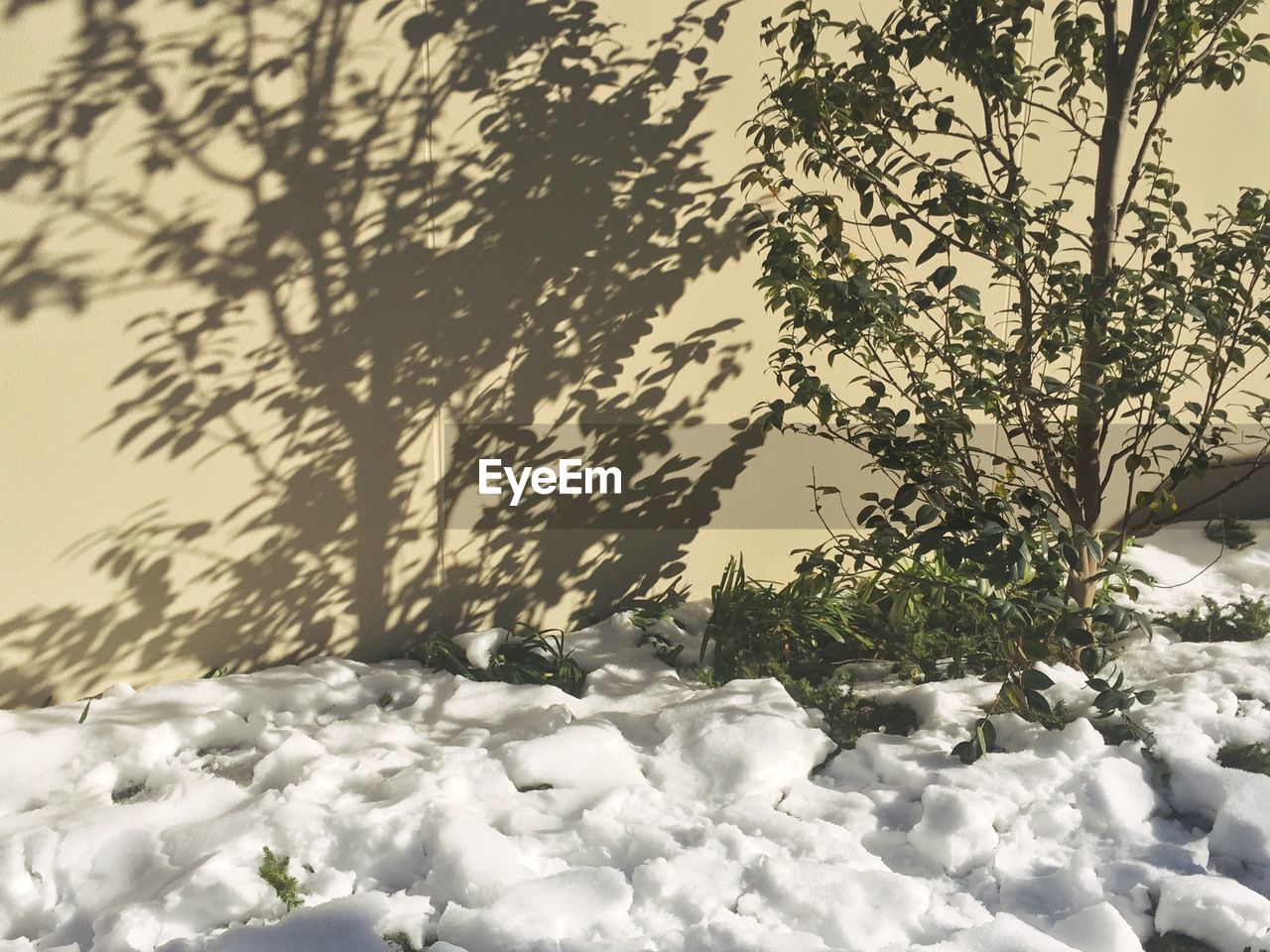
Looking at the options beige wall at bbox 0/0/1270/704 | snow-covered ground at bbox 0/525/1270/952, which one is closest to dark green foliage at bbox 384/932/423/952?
snow-covered ground at bbox 0/525/1270/952

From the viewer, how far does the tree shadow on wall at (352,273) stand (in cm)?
334

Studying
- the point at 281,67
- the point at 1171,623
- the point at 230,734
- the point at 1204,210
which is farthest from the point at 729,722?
the point at 1204,210

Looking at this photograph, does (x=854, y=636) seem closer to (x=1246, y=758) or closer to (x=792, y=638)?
(x=792, y=638)

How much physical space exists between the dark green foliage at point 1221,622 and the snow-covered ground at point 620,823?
29 centimetres

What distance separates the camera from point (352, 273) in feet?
11.9

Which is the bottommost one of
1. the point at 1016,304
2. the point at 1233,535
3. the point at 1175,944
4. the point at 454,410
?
the point at 1175,944

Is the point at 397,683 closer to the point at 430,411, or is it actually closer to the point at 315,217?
the point at 430,411

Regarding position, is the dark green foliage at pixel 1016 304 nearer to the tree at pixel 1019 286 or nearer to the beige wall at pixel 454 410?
the tree at pixel 1019 286

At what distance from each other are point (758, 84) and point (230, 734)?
2.75 meters

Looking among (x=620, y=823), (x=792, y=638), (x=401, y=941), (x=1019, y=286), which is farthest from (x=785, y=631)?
(x=401, y=941)

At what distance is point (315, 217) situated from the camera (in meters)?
3.54

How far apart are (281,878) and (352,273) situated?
6.36 feet

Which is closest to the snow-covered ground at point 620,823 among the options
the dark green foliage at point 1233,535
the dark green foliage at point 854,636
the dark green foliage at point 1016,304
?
the dark green foliage at point 854,636

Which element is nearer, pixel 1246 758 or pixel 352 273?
pixel 1246 758
